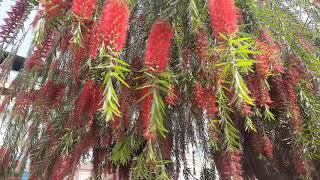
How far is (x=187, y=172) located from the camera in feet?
8.02

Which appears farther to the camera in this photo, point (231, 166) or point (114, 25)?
point (231, 166)

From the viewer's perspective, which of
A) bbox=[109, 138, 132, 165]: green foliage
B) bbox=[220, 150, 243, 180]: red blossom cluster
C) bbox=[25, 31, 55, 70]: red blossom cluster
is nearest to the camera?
bbox=[220, 150, 243, 180]: red blossom cluster

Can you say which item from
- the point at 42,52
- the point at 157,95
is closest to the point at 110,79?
the point at 157,95

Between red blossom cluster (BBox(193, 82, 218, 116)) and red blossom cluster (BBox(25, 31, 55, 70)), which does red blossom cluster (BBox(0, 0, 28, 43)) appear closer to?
red blossom cluster (BBox(25, 31, 55, 70))

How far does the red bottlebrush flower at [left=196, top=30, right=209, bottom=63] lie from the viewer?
141 centimetres

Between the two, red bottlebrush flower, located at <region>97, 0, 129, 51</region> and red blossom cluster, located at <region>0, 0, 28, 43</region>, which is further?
red blossom cluster, located at <region>0, 0, 28, 43</region>

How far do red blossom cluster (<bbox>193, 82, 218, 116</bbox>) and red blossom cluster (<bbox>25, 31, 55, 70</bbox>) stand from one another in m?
0.83

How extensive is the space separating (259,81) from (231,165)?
34 cm

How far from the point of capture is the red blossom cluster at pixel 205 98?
4.54ft

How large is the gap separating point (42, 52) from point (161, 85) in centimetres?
88

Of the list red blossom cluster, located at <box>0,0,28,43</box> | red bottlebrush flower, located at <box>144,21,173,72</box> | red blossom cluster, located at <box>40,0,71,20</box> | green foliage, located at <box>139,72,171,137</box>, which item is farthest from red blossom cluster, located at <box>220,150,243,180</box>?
red blossom cluster, located at <box>0,0,28,43</box>

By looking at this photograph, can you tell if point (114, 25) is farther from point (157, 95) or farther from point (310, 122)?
point (310, 122)

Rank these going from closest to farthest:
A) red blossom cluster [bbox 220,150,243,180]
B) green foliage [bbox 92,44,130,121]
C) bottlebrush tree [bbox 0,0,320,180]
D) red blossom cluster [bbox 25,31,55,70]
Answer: green foliage [bbox 92,44,130,121], bottlebrush tree [bbox 0,0,320,180], red blossom cluster [bbox 220,150,243,180], red blossom cluster [bbox 25,31,55,70]

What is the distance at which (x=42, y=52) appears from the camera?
195 cm
